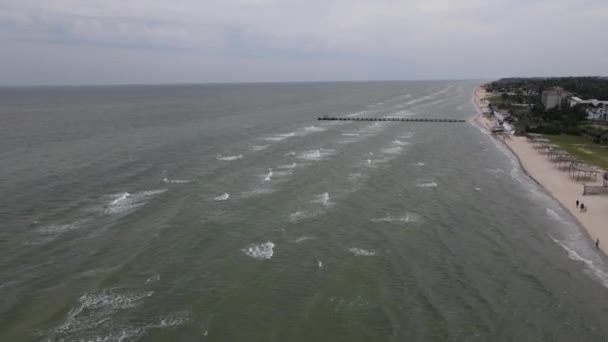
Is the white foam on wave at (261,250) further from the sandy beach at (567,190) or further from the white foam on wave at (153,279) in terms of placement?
the sandy beach at (567,190)

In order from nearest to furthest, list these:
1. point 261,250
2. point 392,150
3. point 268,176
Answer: point 261,250 → point 268,176 → point 392,150

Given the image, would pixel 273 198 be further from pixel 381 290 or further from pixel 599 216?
pixel 599 216

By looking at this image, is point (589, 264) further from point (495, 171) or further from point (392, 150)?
point (392, 150)

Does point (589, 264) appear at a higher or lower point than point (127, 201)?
lower

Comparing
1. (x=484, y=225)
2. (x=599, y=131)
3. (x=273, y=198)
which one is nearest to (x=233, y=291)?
(x=273, y=198)

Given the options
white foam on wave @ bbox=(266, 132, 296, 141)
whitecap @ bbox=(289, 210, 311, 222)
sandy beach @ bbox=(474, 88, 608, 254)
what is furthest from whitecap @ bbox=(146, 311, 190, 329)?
white foam on wave @ bbox=(266, 132, 296, 141)

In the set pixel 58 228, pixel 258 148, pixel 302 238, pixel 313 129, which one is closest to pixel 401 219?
pixel 302 238
